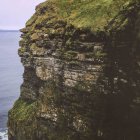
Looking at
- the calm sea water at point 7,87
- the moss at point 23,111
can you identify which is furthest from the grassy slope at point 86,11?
the calm sea water at point 7,87

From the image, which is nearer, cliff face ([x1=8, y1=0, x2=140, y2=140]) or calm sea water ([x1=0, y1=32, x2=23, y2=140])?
cliff face ([x1=8, y1=0, x2=140, y2=140])

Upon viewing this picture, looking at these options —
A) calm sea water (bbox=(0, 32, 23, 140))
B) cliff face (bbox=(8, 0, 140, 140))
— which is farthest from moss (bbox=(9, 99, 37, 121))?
calm sea water (bbox=(0, 32, 23, 140))

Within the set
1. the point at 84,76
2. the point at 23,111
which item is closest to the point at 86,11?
the point at 84,76

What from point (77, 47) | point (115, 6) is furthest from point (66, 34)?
point (115, 6)

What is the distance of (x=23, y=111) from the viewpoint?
46031 millimetres

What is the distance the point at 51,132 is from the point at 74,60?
9.07m

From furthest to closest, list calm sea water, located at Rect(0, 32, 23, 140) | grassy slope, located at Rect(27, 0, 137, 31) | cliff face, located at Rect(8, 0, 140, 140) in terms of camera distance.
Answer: calm sea water, located at Rect(0, 32, 23, 140), grassy slope, located at Rect(27, 0, 137, 31), cliff face, located at Rect(8, 0, 140, 140)

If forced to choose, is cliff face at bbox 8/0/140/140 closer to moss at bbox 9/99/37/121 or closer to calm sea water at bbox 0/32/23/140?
moss at bbox 9/99/37/121

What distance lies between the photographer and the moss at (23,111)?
43.8 metres

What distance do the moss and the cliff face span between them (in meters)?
0.21

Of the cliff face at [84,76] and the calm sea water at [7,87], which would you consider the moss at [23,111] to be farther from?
the calm sea water at [7,87]

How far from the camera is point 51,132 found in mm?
39062

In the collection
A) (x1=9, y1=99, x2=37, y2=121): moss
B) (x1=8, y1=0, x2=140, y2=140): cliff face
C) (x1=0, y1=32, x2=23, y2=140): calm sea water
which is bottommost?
(x1=0, y1=32, x2=23, y2=140): calm sea water

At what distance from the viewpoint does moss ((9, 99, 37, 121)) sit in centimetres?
4380
